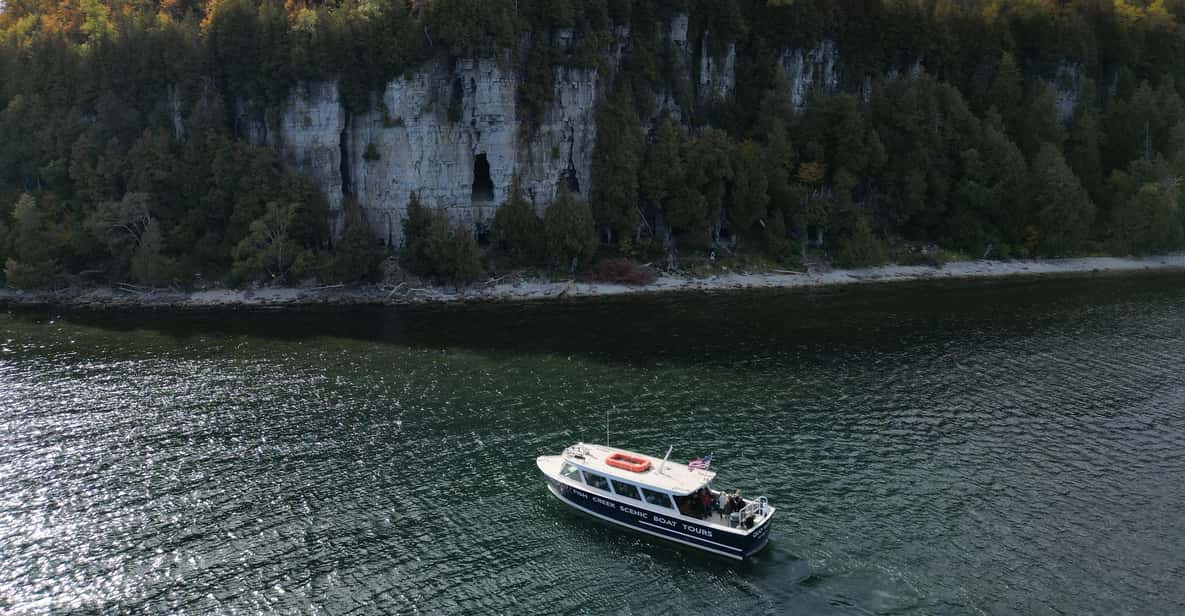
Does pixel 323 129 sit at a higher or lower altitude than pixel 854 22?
lower

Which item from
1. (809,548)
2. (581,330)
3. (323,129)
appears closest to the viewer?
(809,548)

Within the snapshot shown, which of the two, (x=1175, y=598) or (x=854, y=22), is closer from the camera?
(x=1175, y=598)

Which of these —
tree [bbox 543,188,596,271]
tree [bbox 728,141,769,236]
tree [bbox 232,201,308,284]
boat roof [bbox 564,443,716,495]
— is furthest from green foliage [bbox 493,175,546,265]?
boat roof [bbox 564,443,716,495]

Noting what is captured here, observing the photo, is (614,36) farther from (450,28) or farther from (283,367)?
(283,367)

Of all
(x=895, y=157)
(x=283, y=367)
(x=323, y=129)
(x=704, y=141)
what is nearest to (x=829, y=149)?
(x=895, y=157)

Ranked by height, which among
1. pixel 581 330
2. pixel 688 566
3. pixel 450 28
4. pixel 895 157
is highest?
pixel 450 28

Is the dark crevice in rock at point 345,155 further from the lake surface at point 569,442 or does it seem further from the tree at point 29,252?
the tree at point 29,252

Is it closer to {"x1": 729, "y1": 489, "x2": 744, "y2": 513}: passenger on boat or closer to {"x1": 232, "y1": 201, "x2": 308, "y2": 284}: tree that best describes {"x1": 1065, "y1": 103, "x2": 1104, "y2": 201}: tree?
{"x1": 729, "y1": 489, "x2": 744, "y2": 513}: passenger on boat

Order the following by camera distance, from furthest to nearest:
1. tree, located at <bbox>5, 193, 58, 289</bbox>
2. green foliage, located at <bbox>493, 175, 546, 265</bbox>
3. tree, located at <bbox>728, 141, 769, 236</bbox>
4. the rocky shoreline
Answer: tree, located at <bbox>728, 141, 769, 236</bbox>
green foliage, located at <bbox>493, 175, 546, 265</bbox>
tree, located at <bbox>5, 193, 58, 289</bbox>
the rocky shoreline
